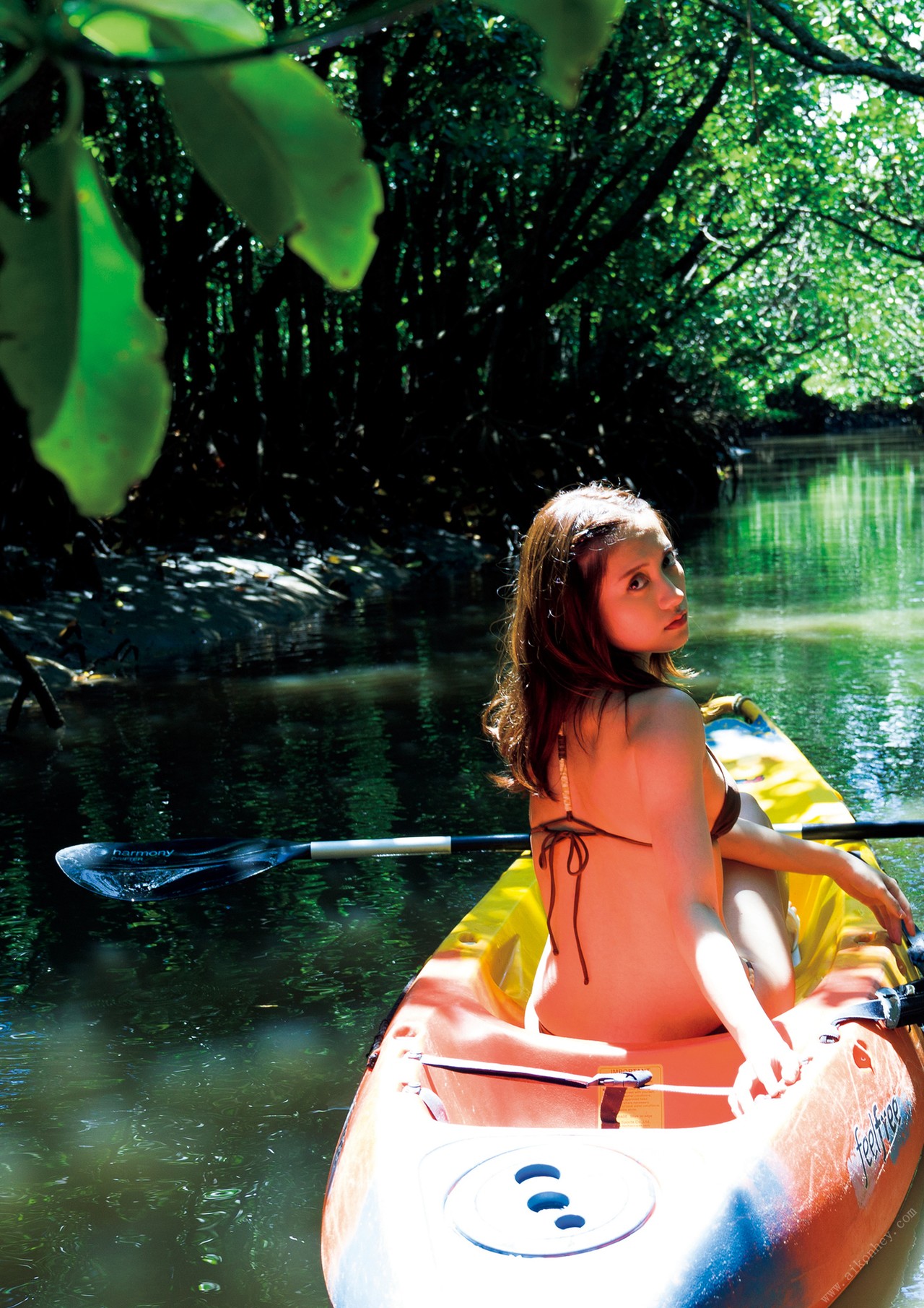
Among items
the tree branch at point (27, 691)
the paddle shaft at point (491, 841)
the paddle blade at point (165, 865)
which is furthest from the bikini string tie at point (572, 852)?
the tree branch at point (27, 691)

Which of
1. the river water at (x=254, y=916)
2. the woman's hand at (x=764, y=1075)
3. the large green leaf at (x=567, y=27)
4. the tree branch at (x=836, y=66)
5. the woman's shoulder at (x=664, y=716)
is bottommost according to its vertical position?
the river water at (x=254, y=916)

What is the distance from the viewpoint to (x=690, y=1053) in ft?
7.97

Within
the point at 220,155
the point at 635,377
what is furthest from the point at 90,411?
→ the point at 635,377

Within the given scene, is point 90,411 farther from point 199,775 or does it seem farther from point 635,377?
point 635,377

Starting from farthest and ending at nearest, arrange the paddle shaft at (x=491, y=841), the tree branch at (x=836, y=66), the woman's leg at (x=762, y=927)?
1. the tree branch at (x=836, y=66)
2. the paddle shaft at (x=491, y=841)
3. the woman's leg at (x=762, y=927)

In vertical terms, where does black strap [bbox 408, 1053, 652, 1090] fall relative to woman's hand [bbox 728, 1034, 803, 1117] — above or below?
below

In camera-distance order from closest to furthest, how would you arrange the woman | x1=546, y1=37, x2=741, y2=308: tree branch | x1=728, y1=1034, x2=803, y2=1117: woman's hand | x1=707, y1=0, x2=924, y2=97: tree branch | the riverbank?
x1=728, y1=1034, x2=803, y2=1117: woman's hand < the woman < x1=707, y1=0, x2=924, y2=97: tree branch < the riverbank < x1=546, y1=37, x2=741, y2=308: tree branch

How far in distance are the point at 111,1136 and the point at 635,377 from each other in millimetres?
17834

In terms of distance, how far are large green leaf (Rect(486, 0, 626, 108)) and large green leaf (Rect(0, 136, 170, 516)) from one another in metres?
0.15

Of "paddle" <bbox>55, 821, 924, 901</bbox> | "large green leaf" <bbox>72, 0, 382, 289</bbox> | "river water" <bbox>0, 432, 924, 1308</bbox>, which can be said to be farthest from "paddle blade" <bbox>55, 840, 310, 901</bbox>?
"large green leaf" <bbox>72, 0, 382, 289</bbox>

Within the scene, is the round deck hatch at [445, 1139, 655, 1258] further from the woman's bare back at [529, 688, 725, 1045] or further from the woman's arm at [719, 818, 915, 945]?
the woman's arm at [719, 818, 915, 945]

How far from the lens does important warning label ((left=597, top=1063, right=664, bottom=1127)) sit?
2.39m

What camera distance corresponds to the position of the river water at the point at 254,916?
2666mm

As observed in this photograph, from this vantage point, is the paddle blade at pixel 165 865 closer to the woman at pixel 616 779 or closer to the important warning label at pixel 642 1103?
the woman at pixel 616 779
